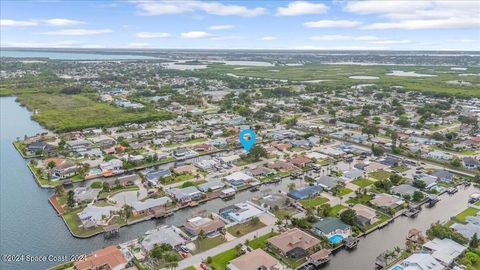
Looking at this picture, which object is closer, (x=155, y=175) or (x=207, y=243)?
(x=207, y=243)

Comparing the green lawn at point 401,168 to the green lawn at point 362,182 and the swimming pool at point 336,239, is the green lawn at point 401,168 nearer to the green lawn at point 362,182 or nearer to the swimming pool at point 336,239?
the green lawn at point 362,182

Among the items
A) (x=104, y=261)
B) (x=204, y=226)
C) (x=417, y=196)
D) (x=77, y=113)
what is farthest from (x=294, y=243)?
(x=77, y=113)

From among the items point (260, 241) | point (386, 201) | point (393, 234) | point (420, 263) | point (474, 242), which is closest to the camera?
point (420, 263)

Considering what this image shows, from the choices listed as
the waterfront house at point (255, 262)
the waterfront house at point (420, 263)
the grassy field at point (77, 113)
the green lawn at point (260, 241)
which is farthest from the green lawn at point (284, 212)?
the grassy field at point (77, 113)

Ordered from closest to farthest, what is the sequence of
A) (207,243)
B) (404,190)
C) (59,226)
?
(207,243)
(59,226)
(404,190)

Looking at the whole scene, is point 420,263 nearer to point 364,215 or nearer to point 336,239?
point 336,239

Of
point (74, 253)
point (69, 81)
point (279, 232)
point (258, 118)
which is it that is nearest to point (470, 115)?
point (258, 118)

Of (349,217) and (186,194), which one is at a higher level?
(349,217)

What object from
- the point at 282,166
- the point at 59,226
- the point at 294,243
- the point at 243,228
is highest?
the point at 282,166
